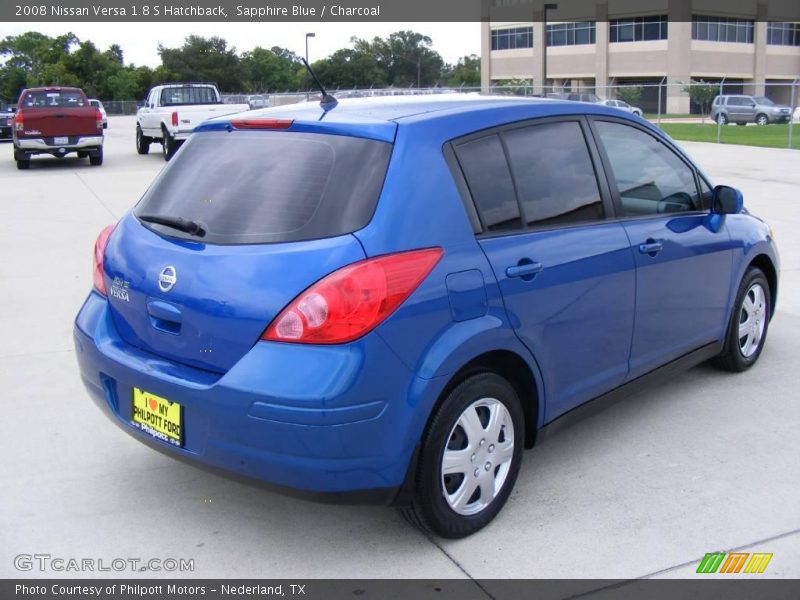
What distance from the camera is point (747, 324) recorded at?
5492 millimetres

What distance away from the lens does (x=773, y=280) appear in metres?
5.71

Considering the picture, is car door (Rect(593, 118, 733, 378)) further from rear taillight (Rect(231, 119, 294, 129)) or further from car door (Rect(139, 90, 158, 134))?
car door (Rect(139, 90, 158, 134))

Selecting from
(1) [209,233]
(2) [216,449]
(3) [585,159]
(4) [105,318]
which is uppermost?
(3) [585,159]

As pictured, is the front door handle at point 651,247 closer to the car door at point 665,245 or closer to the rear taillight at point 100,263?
the car door at point 665,245

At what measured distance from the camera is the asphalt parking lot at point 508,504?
3445 mm

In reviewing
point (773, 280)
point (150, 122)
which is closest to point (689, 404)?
point (773, 280)

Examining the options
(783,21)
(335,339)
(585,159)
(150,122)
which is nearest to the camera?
(335,339)

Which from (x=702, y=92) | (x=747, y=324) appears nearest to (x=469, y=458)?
(x=747, y=324)

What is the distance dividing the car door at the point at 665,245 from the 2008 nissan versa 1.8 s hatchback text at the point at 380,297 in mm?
31

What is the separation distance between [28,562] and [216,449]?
3.06 feet

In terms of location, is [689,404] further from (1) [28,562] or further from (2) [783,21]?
(2) [783,21]

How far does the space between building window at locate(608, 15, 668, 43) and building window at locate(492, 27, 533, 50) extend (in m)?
9.12

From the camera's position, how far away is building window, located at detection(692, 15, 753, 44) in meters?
65.1

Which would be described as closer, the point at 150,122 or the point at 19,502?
the point at 19,502
